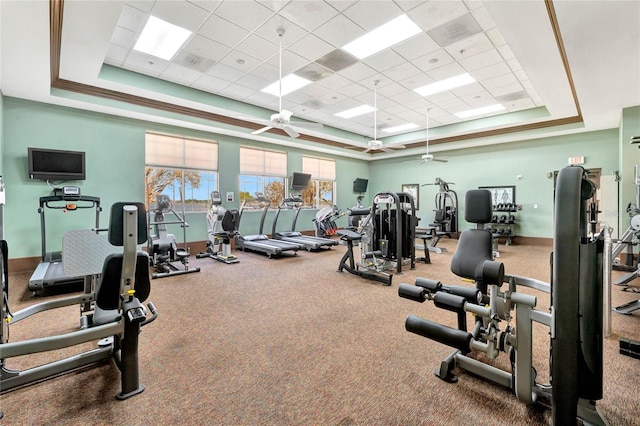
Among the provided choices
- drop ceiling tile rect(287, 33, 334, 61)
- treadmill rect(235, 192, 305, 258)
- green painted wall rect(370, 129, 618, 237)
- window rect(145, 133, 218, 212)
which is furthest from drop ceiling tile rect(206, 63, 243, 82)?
green painted wall rect(370, 129, 618, 237)

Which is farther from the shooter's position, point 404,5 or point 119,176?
point 119,176

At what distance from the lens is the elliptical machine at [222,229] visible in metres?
6.46

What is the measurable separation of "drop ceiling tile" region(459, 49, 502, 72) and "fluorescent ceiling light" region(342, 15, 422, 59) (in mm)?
1418

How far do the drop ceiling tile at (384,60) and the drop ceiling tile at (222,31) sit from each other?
2.16m

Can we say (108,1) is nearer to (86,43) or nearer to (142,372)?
(86,43)

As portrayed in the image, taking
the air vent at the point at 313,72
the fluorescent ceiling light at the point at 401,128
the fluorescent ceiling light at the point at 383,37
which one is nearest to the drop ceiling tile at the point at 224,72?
the air vent at the point at 313,72

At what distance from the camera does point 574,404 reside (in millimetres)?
1416

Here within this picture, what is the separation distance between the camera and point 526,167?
29.5 ft

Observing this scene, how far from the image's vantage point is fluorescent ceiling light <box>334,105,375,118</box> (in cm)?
764

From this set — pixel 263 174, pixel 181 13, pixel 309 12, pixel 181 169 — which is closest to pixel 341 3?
pixel 309 12

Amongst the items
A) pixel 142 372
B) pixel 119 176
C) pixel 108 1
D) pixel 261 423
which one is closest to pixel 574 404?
pixel 261 423

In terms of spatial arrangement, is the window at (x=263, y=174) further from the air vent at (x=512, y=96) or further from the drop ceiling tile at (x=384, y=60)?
the air vent at (x=512, y=96)

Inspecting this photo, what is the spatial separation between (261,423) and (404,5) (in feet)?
15.2

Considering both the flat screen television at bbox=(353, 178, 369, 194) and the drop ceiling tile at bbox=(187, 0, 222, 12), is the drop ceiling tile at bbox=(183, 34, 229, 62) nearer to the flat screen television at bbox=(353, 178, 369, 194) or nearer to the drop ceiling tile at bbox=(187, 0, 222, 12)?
the drop ceiling tile at bbox=(187, 0, 222, 12)
